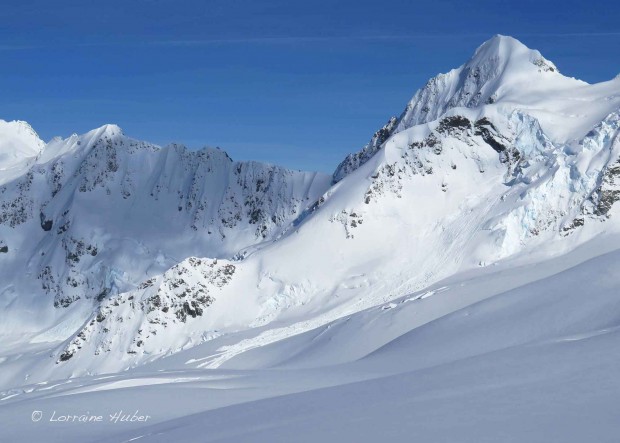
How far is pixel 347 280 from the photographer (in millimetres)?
100312

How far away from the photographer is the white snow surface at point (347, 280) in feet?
56.7

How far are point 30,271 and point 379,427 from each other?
15468 cm

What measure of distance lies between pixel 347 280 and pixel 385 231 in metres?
9.96

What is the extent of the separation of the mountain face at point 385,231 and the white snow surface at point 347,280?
0.30 meters

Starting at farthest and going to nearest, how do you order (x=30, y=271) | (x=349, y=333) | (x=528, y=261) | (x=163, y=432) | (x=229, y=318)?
(x=30, y=271) → (x=229, y=318) → (x=528, y=261) → (x=349, y=333) → (x=163, y=432)

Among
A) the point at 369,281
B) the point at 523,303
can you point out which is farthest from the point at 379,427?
the point at 369,281

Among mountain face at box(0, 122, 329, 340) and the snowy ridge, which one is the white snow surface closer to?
the snowy ridge

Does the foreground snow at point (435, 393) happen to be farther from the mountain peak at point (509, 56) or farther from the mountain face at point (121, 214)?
the mountain face at point (121, 214)

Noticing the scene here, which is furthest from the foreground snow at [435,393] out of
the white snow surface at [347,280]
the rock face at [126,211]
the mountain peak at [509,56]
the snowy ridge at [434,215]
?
the rock face at [126,211]

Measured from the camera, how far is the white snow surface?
17281 mm

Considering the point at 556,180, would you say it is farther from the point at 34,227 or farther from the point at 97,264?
the point at 34,227

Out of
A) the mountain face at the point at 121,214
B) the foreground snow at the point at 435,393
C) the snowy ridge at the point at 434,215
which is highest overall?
the mountain face at the point at 121,214

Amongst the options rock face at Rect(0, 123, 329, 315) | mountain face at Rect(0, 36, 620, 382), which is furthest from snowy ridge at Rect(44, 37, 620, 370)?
rock face at Rect(0, 123, 329, 315)

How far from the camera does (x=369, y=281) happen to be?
97.8 metres
